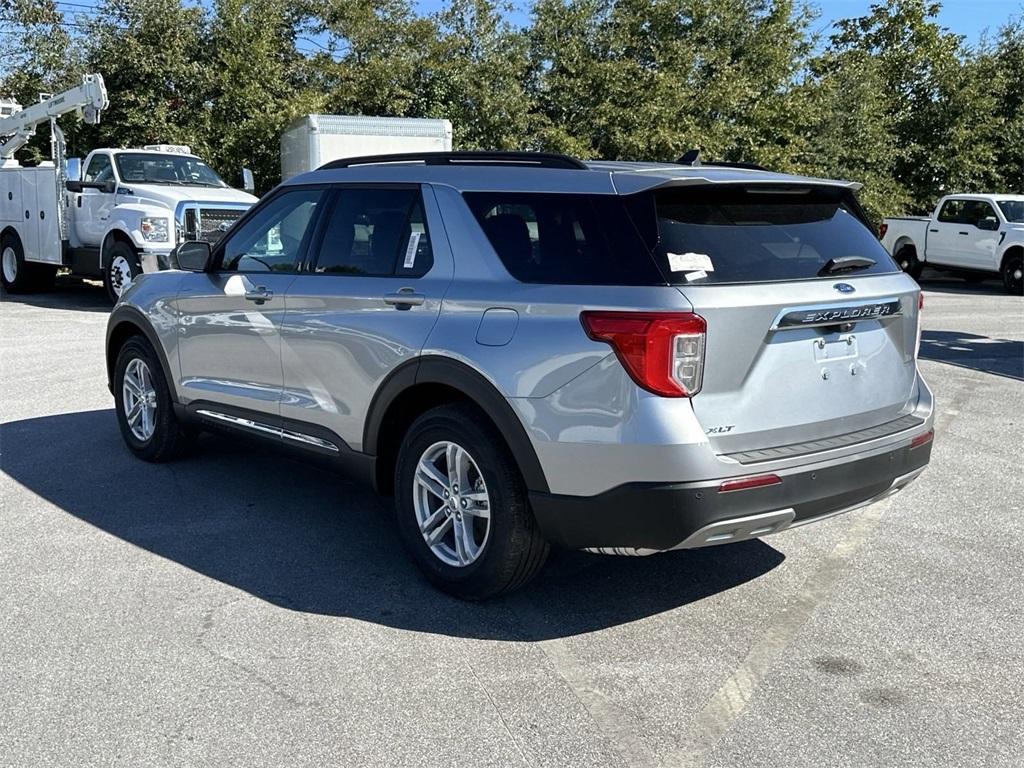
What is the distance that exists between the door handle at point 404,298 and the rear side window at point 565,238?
0.40m

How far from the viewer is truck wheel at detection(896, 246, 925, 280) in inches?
860

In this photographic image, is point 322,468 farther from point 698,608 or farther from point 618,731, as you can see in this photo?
point 618,731

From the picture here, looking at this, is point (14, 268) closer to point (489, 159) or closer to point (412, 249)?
point (412, 249)

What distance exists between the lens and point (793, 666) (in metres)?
3.85

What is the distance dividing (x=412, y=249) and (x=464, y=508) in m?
1.17

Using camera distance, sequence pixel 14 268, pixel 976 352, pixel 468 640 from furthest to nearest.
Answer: pixel 14 268
pixel 976 352
pixel 468 640

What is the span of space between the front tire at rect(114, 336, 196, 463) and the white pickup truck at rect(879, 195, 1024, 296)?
16.5 m

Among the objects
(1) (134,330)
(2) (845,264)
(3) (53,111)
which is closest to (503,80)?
(3) (53,111)

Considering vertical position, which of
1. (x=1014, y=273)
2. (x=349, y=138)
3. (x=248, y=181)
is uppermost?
(x=349, y=138)

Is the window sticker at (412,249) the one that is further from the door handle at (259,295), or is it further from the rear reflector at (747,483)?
the rear reflector at (747,483)

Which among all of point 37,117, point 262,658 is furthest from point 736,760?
point 37,117

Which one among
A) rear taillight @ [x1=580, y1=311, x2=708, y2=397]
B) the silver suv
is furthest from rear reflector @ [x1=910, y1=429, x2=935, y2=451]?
rear taillight @ [x1=580, y1=311, x2=708, y2=397]

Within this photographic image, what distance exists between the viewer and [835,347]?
405 cm

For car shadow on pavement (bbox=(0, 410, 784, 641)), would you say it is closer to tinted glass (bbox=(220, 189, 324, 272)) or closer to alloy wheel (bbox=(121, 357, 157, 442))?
alloy wheel (bbox=(121, 357, 157, 442))
